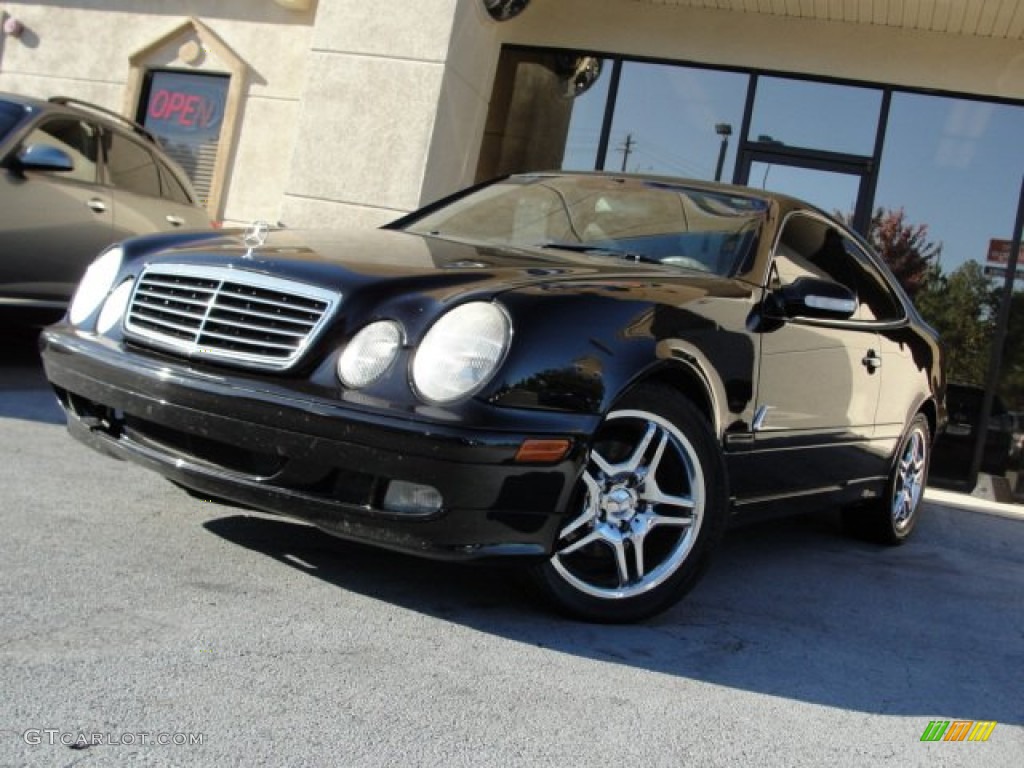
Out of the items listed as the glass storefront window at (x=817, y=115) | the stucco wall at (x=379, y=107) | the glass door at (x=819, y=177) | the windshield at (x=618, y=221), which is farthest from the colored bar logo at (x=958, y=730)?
the glass storefront window at (x=817, y=115)

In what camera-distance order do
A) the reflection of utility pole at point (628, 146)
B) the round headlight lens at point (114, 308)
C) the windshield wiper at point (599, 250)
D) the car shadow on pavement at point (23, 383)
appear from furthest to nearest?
the reflection of utility pole at point (628, 146) < the car shadow on pavement at point (23, 383) < the windshield wiper at point (599, 250) < the round headlight lens at point (114, 308)

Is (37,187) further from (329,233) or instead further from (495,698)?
(495,698)

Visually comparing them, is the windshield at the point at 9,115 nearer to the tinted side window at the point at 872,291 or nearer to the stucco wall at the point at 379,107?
the stucco wall at the point at 379,107

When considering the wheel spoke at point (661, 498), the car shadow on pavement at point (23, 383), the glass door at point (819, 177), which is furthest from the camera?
the glass door at point (819, 177)

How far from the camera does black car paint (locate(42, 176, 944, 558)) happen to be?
263cm

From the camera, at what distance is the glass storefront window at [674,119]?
31.2 feet

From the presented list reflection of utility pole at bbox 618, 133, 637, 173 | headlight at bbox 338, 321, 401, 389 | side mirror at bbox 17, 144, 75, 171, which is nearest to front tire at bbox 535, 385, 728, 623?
headlight at bbox 338, 321, 401, 389

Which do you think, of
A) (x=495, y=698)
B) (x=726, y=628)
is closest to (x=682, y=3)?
(x=726, y=628)

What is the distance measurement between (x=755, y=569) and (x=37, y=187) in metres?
4.50

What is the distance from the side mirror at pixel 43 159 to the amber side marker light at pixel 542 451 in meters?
4.31

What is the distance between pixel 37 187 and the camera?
19.8 feet

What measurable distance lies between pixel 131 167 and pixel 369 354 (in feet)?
15.9

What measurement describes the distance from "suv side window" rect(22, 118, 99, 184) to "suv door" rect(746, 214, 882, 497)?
430cm

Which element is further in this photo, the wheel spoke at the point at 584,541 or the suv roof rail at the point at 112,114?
the suv roof rail at the point at 112,114
